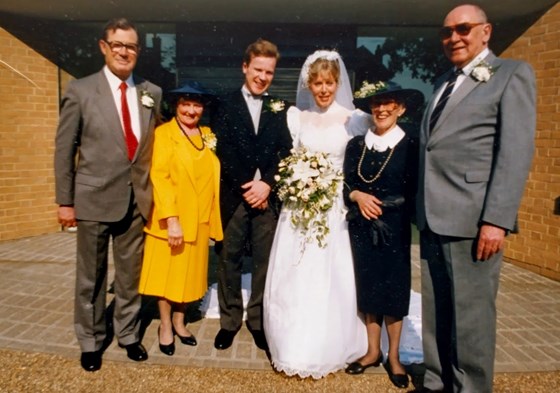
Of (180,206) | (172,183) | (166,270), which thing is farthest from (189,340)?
(172,183)

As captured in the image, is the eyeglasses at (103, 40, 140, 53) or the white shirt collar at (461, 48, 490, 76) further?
the eyeglasses at (103, 40, 140, 53)

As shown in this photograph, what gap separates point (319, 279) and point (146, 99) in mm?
1993

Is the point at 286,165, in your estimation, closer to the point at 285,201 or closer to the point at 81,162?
the point at 285,201

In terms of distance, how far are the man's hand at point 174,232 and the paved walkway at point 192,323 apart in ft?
3.38

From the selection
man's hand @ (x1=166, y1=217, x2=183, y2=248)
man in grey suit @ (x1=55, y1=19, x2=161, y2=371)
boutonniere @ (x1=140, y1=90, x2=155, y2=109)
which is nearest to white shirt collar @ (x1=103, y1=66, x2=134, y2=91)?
man in grey suit @ (x1=55, y1=19, x2=161, y2=371)

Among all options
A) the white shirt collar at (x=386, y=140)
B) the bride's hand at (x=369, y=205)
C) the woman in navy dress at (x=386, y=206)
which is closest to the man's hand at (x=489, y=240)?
the woman in navy dress at (x=386, y=206)

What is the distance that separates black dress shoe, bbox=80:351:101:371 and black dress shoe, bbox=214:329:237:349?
3.21ft

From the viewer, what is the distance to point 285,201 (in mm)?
A: 3559

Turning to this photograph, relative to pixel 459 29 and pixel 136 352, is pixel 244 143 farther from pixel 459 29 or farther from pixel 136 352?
pixel 136 352

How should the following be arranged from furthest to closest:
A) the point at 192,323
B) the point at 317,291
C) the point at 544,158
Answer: the point at 544,158, the point at 192,323, the point at 317,291

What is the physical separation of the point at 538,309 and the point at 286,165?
3.54m

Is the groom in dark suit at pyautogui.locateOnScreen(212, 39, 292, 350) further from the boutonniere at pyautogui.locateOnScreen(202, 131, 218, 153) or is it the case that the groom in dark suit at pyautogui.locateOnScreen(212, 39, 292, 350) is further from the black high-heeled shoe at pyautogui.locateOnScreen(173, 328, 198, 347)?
the black high-heeled shoe at pyautogui.locateOnScreen(173, 328, 198, 347)

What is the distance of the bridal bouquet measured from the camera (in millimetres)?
3295

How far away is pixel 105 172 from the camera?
10.5ft
